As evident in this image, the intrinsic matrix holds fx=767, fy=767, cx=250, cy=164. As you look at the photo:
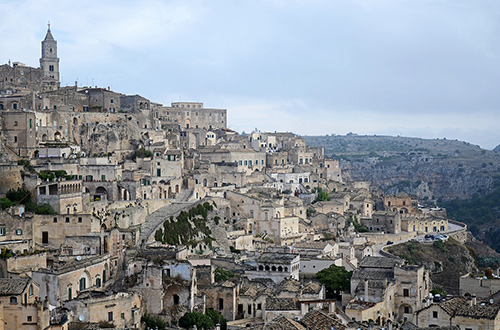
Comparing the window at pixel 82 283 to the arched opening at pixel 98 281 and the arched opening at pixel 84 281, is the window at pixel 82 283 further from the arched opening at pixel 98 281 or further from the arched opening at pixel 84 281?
the arched opening at pixel 98 281

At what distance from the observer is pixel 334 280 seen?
49938 mm

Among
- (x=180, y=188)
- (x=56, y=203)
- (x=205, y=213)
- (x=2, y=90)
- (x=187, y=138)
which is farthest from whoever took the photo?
(x=187, y=138)

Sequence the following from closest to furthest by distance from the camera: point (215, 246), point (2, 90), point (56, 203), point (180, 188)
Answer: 1. point (56, 203)
2. point (215, 246)
3. point (180, 188)
4. point (2, 90)

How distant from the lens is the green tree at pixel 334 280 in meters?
49.2

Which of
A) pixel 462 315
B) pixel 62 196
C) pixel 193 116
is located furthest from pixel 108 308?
pixel 193 116

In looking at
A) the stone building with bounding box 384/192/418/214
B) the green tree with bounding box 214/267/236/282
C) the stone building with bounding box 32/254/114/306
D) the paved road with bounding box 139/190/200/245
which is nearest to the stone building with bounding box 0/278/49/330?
the stone building with bounding box 32/254/114/306

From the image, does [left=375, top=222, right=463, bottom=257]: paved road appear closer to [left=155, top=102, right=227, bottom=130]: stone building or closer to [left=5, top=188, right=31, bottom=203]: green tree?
[left=155, top=102, right=227, bottom=130]: stone building

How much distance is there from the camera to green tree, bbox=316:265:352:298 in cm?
4919

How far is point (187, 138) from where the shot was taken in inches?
3383

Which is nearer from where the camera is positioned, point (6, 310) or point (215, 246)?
point (6, 310)

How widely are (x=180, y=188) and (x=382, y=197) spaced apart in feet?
117

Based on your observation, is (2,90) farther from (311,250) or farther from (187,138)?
(311,250)

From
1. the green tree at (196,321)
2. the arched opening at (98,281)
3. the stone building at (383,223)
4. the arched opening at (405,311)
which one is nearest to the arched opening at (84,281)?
the arched opening at (98,281)

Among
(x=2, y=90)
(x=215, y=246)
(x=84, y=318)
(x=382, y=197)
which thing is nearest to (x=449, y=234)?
(x=382, y=197)
